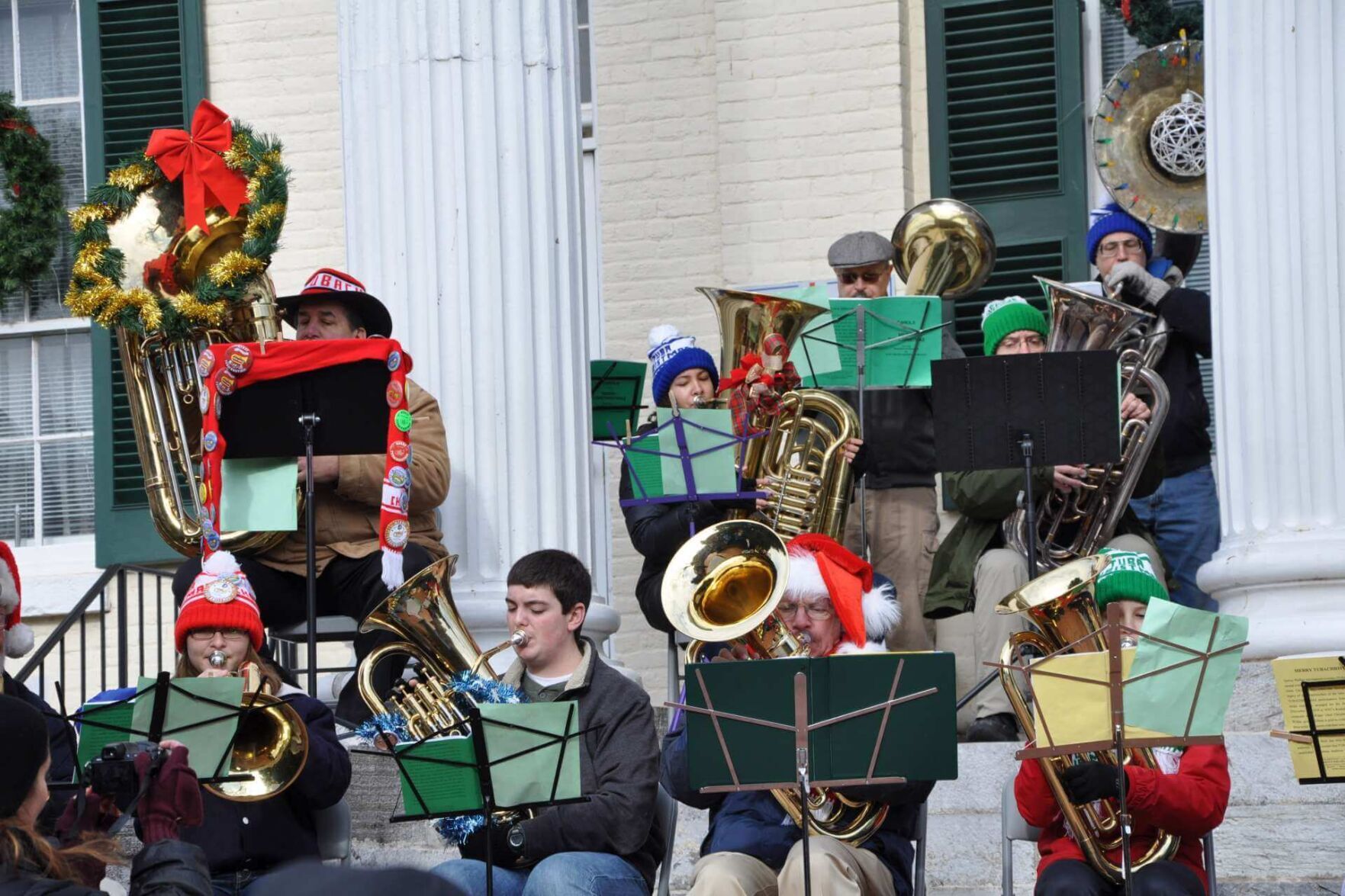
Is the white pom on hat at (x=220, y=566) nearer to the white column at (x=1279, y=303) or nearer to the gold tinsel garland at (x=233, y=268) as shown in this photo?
the gold tinsel garland at (x=233, y=268)

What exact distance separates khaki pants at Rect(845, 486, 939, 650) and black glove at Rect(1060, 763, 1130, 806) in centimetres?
280

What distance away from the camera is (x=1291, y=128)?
7422 mm

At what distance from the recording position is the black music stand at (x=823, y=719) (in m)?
5.19

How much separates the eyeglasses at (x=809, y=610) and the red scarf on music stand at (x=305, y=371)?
1552 millimetres

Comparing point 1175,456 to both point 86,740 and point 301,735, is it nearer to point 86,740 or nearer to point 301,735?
point 301,735

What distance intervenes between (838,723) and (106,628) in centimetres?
583

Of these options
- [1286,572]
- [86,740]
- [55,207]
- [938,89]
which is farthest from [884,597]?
[55,207]

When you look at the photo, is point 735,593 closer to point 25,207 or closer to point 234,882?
point 234,882

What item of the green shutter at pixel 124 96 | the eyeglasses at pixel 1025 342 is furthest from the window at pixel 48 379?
the eyeglasses at pixel 1025 342

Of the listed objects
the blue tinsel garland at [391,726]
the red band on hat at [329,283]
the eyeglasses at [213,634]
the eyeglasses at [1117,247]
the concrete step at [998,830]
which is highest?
the eyeglasses at [1117,247]

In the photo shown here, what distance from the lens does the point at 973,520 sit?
8078mm

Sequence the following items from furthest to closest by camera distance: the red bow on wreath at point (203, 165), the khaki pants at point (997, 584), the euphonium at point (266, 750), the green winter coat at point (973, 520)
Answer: the green winter coat at point (973, 520) → the khaki pants at point (997, 584) → the red bow on wreath at point (203, 165) → the euphonium at point (266, 750)

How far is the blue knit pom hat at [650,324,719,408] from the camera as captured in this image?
322 inches

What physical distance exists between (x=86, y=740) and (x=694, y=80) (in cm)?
576
